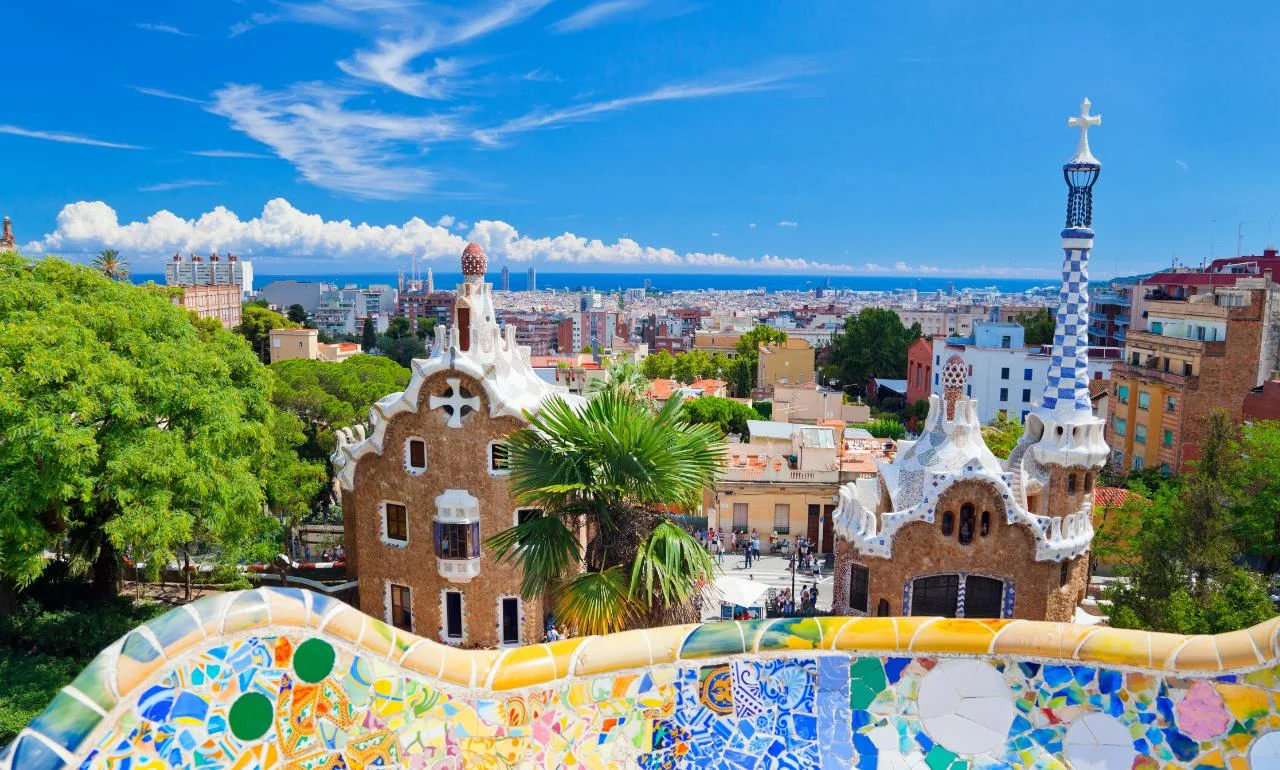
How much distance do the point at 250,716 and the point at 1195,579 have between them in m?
16.6

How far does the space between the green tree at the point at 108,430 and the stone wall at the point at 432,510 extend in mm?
2687

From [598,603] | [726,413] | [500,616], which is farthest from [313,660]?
[726,413]

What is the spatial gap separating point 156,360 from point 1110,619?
18750 millimetres

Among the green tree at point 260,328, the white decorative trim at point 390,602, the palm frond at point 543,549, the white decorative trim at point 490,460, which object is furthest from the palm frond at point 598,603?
the green tree at point 260,328

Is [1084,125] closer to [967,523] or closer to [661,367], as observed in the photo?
[967,523]

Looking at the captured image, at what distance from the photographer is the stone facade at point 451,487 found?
20062 mm

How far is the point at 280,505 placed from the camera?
25359 mm

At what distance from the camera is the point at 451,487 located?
20469 millimetres

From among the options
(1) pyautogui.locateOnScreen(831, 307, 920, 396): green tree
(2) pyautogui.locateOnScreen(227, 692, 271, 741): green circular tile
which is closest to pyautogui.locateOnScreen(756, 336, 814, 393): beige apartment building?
(1) pyautogui.locateOnScreen(831, 307, 920, 396): green tree

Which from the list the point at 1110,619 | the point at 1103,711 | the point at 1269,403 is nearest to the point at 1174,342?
the point at 1269,403

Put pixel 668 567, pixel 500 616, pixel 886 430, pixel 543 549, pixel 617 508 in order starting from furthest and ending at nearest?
pixel 886 430
pixel 500 616
pixel 617 508
pixel 543 549
pixel 668 567

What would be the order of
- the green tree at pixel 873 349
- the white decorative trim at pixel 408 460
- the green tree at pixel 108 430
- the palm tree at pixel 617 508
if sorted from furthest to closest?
the green tree at pixel 873 349 → the white decorative trim at pixel 408 460 → the green tree at pixel 108 430 → the palm tree at pixel 617 508

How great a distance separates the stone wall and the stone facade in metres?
0.02

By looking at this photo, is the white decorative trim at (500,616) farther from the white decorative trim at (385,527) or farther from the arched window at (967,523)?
the arched window at (967,523)
